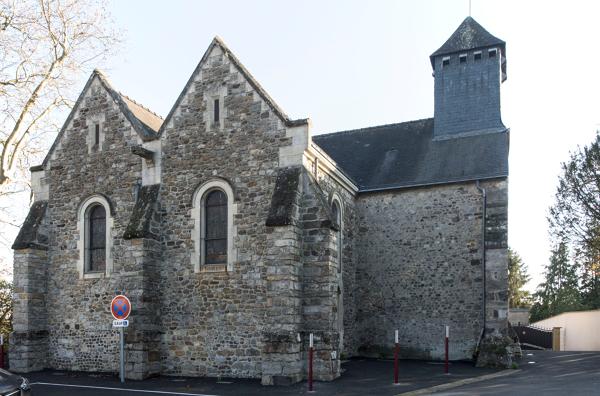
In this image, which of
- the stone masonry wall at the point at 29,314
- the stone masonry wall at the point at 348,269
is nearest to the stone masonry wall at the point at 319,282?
the stone masonry wall at the point at 348,269

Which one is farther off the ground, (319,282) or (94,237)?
(94,237)

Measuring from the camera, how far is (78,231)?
17.2 m

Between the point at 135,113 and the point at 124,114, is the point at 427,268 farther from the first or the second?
the point at 124,114

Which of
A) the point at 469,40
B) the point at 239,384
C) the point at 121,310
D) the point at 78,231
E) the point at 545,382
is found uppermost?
the point at 469,40

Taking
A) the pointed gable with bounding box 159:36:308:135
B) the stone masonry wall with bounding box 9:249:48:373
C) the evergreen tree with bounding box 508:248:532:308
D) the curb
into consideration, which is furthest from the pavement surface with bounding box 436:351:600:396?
the evergreen tree with bounding box 508:248:532:308

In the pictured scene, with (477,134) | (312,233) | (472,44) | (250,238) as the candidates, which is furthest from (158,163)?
(472,44)

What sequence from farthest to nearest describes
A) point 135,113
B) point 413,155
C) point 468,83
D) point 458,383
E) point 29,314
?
point 468,83 → point 413,155 → point 135,113 → point 29,314 → point 458,383

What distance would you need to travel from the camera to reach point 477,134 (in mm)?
21969

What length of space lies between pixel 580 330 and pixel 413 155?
15568 mm

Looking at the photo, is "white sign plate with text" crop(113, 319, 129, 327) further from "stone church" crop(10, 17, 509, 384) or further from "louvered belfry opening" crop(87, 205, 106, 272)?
"louvered belfry opening" crop(87, 205, 106, 272)

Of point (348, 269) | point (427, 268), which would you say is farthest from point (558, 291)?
point (348, 269)

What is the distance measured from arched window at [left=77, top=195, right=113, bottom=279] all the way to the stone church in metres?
0.05

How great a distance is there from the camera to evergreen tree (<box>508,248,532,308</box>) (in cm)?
5237

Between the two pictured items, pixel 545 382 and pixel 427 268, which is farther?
pixel 427 268
